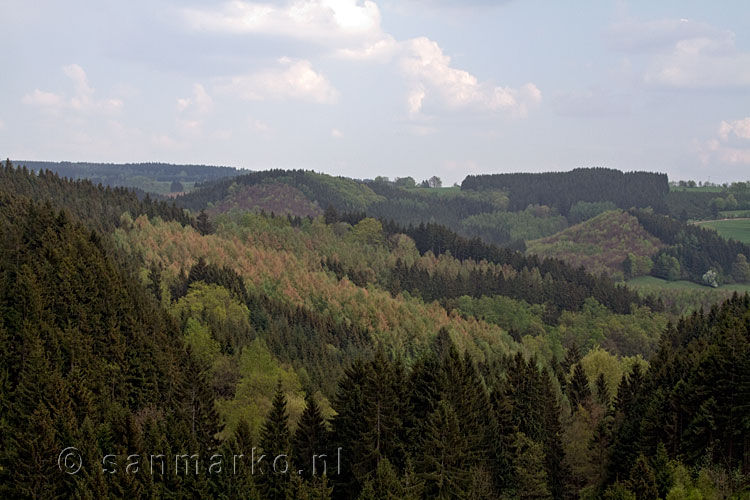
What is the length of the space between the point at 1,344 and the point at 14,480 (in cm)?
2548

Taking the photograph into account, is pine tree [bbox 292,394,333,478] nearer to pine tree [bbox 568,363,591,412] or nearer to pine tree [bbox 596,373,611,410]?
pine tree [bbox 568,363,591,412]

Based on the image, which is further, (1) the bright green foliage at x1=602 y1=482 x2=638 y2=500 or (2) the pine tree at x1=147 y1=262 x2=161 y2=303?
(2) the pine tree at x1=147 y1=262 x2=161 y2=303

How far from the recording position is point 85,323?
96.8 m

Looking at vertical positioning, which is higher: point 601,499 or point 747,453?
point 747,453

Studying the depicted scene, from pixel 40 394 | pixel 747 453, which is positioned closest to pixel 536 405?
pixel 747 453

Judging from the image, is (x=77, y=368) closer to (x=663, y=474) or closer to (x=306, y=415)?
(x=306, y=415)

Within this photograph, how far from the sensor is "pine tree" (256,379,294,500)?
6700cm

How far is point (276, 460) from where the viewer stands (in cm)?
6762

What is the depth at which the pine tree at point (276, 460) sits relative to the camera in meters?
67.0

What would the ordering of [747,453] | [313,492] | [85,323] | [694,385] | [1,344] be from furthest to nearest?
[85,323] < [1,344] < [694,385] < [747,453] < [313,492]

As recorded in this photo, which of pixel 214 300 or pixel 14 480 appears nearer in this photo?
pixel 14 480

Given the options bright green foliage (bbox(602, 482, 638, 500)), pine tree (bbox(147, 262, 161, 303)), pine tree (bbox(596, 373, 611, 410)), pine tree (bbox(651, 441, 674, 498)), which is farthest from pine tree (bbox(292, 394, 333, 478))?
pine tree (bbox(147, 262, 161, 303))

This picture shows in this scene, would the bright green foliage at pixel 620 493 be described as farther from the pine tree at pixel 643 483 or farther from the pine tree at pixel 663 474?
the pine tree at pixel 663 474

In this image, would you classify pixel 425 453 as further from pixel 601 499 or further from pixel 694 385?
pixel 694 385
